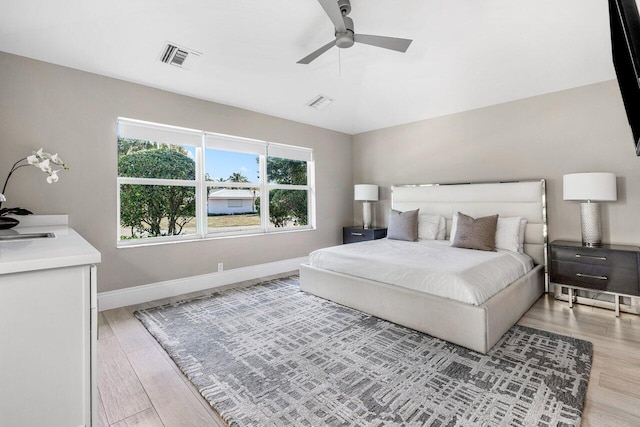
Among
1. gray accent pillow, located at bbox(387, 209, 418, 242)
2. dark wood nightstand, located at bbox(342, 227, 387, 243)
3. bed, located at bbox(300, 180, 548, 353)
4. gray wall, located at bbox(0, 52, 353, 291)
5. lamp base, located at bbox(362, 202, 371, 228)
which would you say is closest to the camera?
bed, located at bbox(300, 180, 548, 353)

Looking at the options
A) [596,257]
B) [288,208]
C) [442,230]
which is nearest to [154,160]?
[288,208]

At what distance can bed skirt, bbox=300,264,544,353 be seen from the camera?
7.23 feet

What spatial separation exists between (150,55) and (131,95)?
582mm

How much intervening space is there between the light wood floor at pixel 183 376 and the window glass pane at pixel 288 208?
2470mm

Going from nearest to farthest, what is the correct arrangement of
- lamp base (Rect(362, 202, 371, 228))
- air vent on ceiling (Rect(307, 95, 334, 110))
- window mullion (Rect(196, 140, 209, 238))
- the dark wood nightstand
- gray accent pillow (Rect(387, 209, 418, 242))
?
window mullion (Rect(196, 140, 209, 238))
gray accent pillow (Rect(387, 209, 418, 242))
air vent on ceiling (Rect(307, 95, 334, 110))
the dark wood nightstand
lamp base (Rect(362, 202, 371, 228))

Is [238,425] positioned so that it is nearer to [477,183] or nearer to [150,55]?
[150,55]

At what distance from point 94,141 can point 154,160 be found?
63 cm

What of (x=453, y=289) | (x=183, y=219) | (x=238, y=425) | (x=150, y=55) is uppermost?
(x=150, y=55)

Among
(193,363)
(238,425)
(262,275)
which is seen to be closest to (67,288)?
(238,425)

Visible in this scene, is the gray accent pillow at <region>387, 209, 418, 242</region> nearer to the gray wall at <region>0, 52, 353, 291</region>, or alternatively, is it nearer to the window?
the window

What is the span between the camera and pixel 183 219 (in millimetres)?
3877

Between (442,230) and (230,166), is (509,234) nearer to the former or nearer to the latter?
(442,230)

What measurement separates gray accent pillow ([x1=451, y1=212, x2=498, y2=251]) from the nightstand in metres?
0.60

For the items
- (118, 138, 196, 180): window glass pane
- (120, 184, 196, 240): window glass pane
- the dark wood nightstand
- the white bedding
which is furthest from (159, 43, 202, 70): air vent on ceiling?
the dark wood nightstand
